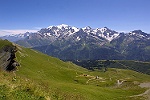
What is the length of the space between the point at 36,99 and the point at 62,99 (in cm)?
435

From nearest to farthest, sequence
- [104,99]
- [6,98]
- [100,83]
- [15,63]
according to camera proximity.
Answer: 1. [6,98]
2. [104,99]
3. [15,63]
4. [100,83]

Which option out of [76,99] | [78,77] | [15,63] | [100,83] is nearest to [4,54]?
[15,63]

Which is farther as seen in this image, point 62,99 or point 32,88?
point 62,99

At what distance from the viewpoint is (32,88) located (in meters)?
24.7

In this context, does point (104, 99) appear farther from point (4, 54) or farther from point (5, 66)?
point (4, 54)

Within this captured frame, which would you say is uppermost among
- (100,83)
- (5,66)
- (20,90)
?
(20,90)

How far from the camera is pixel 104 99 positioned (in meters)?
63.0

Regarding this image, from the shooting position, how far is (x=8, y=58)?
171000mm

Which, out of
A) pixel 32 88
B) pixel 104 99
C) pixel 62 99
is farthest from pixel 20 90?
pixel 104 99

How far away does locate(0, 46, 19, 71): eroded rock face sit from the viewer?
479 feet

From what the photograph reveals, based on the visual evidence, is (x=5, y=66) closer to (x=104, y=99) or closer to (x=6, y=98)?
(x=104, y=99)

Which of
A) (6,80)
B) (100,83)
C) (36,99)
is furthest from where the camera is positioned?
(100,83)

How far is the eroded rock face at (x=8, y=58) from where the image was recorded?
479ft

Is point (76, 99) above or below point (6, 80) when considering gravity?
below
